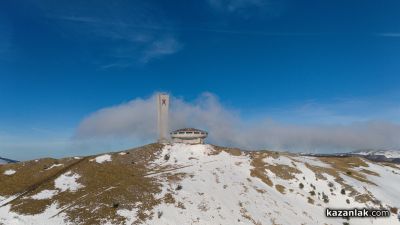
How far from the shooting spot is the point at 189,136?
108 meters

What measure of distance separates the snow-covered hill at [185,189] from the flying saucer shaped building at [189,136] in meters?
7.27

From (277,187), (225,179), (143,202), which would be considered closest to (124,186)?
(143,202)

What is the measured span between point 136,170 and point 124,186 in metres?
16.4

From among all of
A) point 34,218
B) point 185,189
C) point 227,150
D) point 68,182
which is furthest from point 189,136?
point 34,218

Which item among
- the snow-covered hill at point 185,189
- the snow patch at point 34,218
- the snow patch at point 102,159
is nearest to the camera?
the snow patch at point 34,218

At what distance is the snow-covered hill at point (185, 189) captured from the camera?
51.9 m

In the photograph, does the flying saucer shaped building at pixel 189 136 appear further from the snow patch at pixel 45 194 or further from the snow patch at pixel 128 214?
the snow patch at pixel 128 214

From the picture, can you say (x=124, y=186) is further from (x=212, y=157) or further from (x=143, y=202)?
(x=212, y=157)

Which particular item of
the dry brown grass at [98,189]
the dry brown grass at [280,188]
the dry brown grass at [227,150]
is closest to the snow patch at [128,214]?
the dry brown grass at [98,189]

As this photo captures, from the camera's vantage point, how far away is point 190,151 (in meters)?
98.3

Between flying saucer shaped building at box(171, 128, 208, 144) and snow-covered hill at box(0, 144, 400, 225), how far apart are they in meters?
7.27

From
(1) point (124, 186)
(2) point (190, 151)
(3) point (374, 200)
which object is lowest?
(3) point (374, 200)

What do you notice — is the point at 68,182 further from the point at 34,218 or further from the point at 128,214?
the point at 128,214

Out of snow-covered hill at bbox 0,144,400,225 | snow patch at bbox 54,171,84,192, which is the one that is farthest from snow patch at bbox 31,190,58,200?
snow patch at bbox 54,171,84,192
